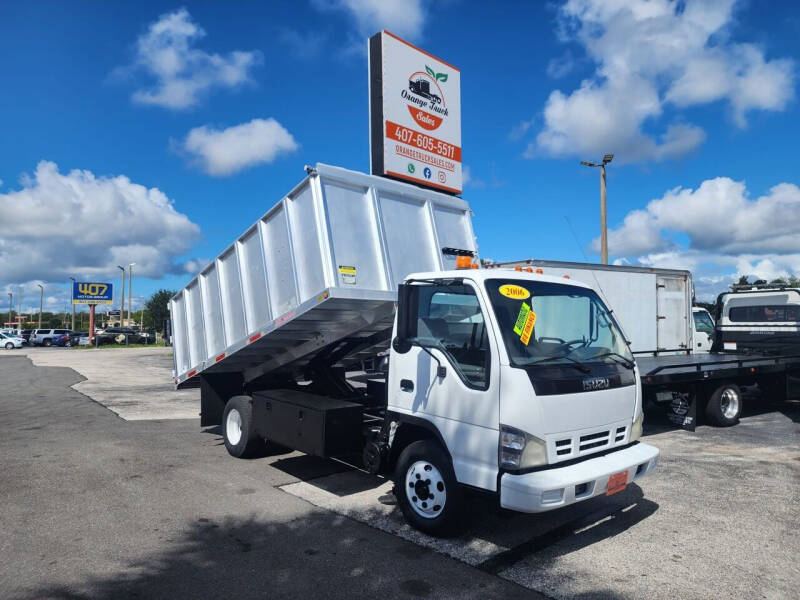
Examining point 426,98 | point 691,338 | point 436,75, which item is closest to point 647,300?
point 691,338

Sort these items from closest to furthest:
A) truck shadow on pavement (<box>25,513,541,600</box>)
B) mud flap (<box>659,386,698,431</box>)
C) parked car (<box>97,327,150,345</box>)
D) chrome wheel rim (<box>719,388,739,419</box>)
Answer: truck shadow on pavement (<box>25,513,541,600</box>), mud flap (<box>659,386,698,431</box>), chrome wheel rim (<box>719,388,739,419</box>), parked car (<box>97,327,150,345</box>)

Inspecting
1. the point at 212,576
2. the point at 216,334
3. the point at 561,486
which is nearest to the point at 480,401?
the point at 561,486

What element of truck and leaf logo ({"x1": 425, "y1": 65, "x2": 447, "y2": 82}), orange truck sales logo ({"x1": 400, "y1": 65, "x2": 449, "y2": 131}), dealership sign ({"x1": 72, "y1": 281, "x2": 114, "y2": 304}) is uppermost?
truck and leaf logo ({"x1": 425, "y1": 65, "x2": 447, "y2": 82})

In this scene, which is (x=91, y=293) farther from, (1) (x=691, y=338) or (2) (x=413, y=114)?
(1) (x=691, y=338)

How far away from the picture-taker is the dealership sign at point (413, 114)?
41.8 ft

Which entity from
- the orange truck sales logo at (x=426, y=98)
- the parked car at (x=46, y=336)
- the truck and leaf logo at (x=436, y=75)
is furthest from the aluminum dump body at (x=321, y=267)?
the parked car at (x=46, y=336)

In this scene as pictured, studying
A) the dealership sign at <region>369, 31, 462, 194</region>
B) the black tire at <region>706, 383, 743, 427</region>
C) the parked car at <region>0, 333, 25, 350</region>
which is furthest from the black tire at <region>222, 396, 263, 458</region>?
the parked car at <region>0, 333, 25, 350</region>

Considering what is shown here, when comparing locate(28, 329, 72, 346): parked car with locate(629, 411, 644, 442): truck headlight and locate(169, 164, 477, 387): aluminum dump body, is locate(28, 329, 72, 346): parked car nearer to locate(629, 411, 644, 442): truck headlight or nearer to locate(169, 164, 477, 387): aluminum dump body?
locate(169, 164, 477, 387): aluminum dump body

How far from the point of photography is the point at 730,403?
1002 cm

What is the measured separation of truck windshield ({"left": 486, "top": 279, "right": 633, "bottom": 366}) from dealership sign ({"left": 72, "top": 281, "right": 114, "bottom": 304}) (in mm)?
54531

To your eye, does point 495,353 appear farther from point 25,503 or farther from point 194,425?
point 194,425

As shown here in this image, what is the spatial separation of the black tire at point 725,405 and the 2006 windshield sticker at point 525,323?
667 centimetres

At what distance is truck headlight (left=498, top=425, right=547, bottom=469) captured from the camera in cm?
418

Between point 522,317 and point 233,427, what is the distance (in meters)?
4.75
